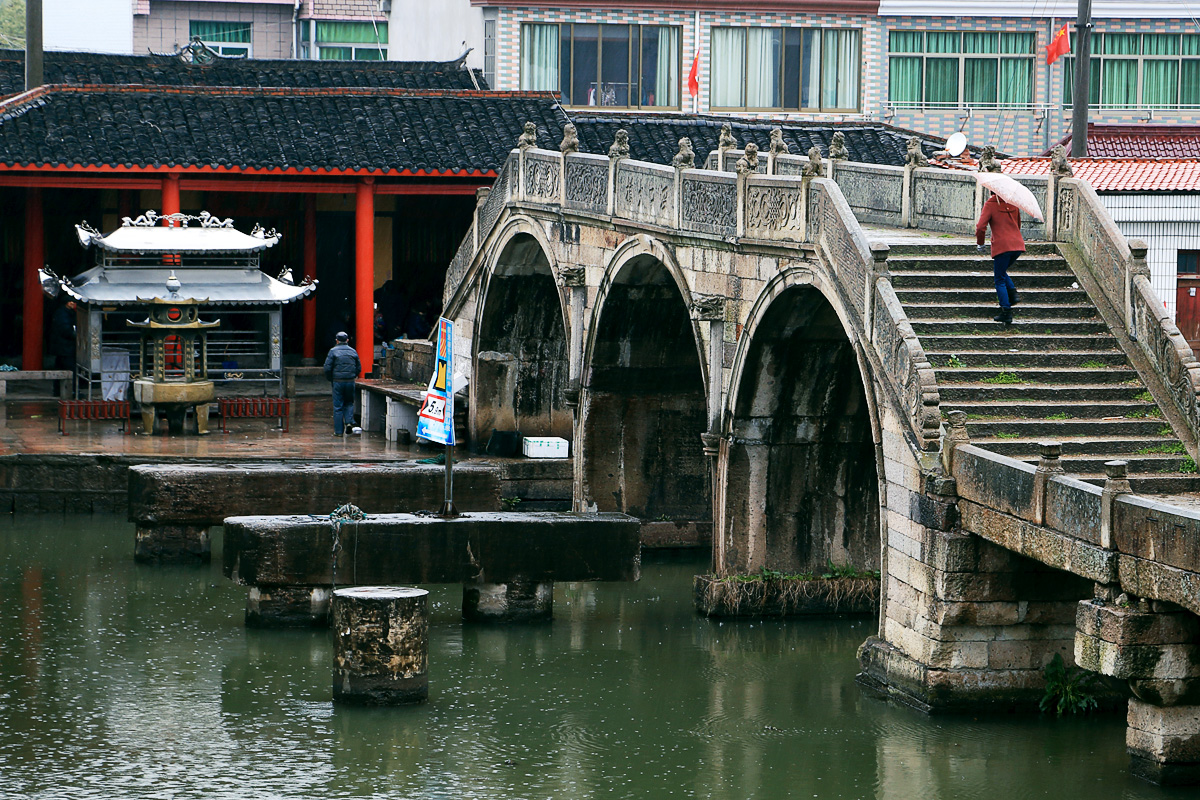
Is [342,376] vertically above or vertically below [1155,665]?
above

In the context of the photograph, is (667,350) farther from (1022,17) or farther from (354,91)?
(1022,17)

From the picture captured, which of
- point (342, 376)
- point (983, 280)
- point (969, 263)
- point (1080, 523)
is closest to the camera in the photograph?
point (1080, 523)

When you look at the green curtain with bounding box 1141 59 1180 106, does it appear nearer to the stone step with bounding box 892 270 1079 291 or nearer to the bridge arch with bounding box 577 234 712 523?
the bridge arch with bounding box 577 234 712 523

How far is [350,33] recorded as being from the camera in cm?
5944

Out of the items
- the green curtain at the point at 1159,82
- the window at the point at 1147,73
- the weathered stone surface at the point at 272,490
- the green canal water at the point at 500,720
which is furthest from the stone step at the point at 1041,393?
the green curtain at the point at 1159,82

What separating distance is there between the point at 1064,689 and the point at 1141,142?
20696 millimetres

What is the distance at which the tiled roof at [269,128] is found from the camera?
35.9 meters

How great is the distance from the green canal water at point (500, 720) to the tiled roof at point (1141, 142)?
1575cm

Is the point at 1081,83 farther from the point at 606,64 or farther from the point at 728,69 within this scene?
the point at 606,64

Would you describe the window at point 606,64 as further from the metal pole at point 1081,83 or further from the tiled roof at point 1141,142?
the metal pole at point 1081,83

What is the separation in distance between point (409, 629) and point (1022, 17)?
99.5ft

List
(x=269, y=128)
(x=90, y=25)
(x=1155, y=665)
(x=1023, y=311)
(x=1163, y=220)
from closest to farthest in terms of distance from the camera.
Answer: (x=1155, y=665), (x=1023, y=311), (x=1163, y=220), (x=269, y=128), (x=90, y=25)

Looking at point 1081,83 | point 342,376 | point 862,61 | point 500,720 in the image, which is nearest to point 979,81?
point 862,61

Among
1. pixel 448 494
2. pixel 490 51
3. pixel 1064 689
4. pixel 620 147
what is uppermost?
pixel 490 51
